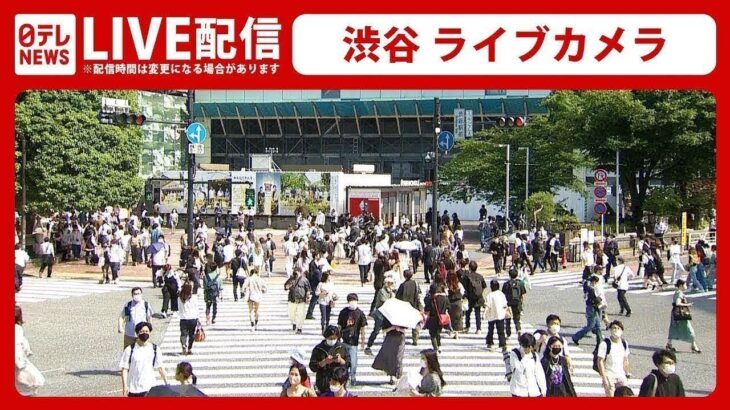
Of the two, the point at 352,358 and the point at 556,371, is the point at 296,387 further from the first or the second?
the point at 352,358

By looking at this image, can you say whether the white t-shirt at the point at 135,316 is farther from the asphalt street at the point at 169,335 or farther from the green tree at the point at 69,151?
the green tree at the point at 69,151

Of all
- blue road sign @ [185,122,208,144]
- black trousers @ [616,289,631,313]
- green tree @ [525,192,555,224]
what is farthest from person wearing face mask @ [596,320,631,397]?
green tree @ [525,192,555,224]

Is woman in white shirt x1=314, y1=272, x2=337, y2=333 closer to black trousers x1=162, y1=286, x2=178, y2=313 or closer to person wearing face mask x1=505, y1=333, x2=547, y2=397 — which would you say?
black trousers x1=162, y1=286, x2=178, y2=313

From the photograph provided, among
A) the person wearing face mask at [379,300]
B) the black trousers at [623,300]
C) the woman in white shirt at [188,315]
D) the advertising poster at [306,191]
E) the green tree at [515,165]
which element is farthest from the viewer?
the advertising poster at [306,191]

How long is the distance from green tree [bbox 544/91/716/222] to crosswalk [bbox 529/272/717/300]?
10720 millimetres

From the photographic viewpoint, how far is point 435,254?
2341 centimetres

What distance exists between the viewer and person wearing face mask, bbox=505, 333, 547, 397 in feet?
30.9

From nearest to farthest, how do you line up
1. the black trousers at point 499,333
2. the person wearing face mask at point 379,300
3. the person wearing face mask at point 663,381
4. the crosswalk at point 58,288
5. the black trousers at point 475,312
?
the person wearing face mask at point 663,381, the person wearing face mask at point 379,300, the black trousers at point 499,333, the black trousers at point 475,312, the crosswalk at point 58,288

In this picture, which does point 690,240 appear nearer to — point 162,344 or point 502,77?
point 162,344

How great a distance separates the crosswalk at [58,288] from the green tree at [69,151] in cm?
468

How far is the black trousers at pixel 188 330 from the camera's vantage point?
14.6 meters

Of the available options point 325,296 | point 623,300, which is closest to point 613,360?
point 325,296

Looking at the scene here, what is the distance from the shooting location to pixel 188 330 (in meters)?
14.8

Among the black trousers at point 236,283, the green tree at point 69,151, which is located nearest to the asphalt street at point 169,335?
the black trousers at point 236,283
